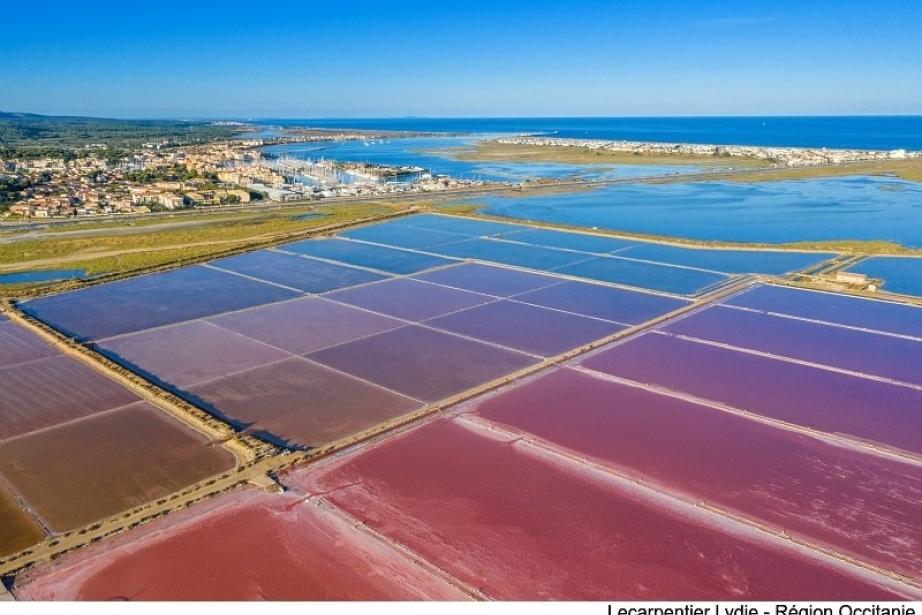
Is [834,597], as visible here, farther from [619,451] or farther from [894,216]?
[894,216]

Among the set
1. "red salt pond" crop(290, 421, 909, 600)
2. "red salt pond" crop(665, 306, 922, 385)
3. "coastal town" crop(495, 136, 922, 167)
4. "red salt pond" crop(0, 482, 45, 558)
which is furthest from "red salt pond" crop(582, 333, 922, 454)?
"coastal town" crop(495, 136, 922, 167)

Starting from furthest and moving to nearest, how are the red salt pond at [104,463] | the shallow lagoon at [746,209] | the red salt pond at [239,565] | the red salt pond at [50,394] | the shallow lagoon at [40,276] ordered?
1. the shallow lagoon at [746,209]
2. the shallow lagoon at [40,276]
3. the red salt pond at [50,394]
4. the red salt pond at [104,463]
5. the red salt pond at [239,565]

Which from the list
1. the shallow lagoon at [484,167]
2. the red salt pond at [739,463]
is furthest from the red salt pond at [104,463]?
the shallow lagoon at [484,167]

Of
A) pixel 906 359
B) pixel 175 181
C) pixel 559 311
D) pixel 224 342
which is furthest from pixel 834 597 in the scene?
pixel 175 181

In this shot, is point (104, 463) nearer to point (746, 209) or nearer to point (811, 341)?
point (811, 341)

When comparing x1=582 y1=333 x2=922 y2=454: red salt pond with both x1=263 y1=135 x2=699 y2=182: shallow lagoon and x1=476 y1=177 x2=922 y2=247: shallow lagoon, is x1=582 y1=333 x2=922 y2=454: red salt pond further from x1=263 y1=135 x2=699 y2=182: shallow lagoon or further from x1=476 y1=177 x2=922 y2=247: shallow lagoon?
x1=263 y1=135 x2=699 y2=182: shallow lagoon

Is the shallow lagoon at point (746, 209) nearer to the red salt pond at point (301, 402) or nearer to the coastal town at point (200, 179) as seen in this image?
the coastal town at point (200, 179)

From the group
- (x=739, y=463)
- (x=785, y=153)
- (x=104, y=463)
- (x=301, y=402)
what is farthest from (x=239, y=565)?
(x=785, y=153)
